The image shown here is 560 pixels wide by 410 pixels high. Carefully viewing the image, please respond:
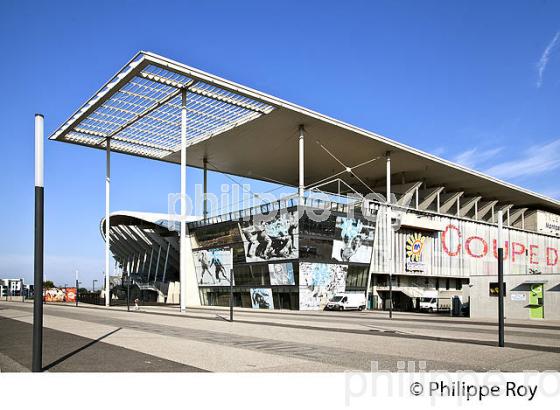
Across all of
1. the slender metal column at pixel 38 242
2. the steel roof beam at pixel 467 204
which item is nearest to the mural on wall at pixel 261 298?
the steel roof beam at pixel 467 204

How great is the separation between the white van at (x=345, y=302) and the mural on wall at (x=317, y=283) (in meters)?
1.27

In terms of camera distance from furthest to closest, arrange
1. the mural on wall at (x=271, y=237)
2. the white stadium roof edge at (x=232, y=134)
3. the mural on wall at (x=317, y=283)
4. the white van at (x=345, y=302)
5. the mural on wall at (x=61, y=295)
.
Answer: the mural on wall at (x=61, y=295)
the mural on wall at (x=271, y=237)
the mural on wall at (x=317, y=283)
the white van at (x=345, y=302)
the white stadium roof edge at (x=232, y=134)

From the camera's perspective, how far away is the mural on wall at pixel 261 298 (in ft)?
174

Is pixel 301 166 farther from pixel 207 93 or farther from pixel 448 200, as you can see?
pixel 448 200

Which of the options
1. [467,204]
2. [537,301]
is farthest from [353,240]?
[467,204]

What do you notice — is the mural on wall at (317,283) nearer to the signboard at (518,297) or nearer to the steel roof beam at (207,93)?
the steel roof beam at (207,93)

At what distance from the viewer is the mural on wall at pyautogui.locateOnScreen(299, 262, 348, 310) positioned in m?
49.3

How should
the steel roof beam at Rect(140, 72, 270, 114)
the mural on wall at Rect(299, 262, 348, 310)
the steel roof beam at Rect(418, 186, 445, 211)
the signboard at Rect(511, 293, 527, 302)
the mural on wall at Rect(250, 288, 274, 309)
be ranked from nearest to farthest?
the signboard at Rect(511, 293, 527, 302) < the steel roof beam at Rect(140, 72, 270, 114) < the mural on wall at Rect(299, 262, 348, 310) < the mural on wall at Rect(250, 288, 274, 309) < the steel roof beam at Rect(418, 186, 445, 211)

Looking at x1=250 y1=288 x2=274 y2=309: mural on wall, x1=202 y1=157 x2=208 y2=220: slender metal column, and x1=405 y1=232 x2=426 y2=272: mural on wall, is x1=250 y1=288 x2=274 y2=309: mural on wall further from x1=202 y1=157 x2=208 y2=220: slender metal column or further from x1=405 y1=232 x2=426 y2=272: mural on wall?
x1=405 y1=232 x2=426 y2=272: mural on wall

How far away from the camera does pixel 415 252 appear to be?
210 feet

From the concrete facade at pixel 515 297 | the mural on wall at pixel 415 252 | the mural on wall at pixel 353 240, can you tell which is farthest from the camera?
the mural on wall at pixel 415 252

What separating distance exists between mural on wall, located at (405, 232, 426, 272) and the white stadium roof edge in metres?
8.90

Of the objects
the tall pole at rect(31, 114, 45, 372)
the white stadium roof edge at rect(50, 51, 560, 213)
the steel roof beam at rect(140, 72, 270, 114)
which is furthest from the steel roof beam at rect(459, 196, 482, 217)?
the tall pole at rect(31, 114, 45, 372)

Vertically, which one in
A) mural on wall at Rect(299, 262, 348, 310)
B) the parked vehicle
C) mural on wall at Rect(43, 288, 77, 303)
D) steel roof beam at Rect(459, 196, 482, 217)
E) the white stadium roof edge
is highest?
the white stadium roof edge
